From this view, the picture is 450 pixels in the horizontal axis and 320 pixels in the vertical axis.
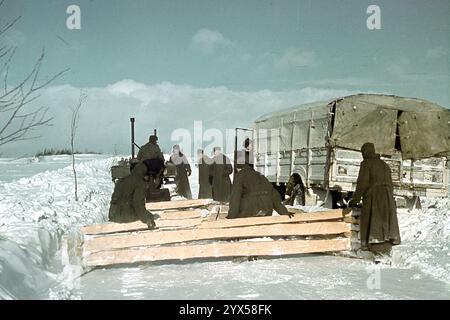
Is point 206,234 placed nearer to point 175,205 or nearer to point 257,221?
point 257,221

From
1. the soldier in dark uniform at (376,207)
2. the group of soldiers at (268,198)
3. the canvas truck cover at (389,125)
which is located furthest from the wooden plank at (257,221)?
the canvas truck cover at (389,125)

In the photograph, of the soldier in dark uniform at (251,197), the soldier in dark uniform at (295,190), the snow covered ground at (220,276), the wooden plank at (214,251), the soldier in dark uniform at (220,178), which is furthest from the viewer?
the soldier in dark uniform at (220,178)

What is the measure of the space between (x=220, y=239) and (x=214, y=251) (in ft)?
1.05

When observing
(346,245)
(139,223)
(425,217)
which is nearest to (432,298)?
(346,245)

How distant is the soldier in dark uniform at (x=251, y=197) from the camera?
6730 millimetres

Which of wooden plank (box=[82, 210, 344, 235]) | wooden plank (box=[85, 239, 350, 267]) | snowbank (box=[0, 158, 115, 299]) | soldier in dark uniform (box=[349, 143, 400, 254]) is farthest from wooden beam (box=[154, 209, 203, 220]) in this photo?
soldier in dark uniform (box=[349, 143, 400, 254])

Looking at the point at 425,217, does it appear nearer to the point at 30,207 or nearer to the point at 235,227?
the point at 235,227

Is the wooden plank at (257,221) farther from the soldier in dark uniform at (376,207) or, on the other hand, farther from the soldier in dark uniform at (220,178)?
the soldier in dark uniform at (220,178)

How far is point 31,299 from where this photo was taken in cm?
424

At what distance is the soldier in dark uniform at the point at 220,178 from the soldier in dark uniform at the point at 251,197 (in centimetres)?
605

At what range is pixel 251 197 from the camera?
678 cm

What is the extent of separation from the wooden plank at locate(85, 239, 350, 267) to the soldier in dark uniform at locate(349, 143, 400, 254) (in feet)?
1.49
